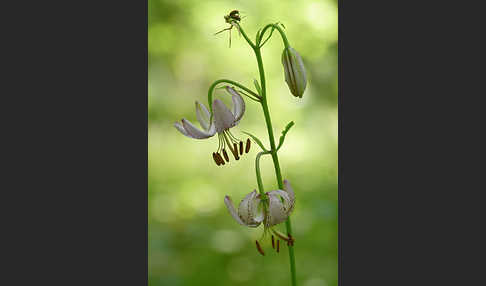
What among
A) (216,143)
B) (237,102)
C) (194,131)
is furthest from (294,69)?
(216,143)

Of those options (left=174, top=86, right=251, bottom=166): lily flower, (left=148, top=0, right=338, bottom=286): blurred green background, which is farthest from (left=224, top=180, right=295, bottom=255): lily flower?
(left=148, top=0, right=338, bottom=286): blurred green background

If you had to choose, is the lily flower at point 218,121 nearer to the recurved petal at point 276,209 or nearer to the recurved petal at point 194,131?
the recurved petal at point 194,131

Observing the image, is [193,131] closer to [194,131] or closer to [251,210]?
[194,131]

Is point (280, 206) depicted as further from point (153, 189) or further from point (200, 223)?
point (200, 223)

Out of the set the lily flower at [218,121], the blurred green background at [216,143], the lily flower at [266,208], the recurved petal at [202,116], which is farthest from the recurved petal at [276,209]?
the blurred green background at [216,143]

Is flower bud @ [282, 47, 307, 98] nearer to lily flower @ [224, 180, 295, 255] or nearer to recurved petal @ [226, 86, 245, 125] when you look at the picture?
recurved petal @ [226, 86, 245, 125]
